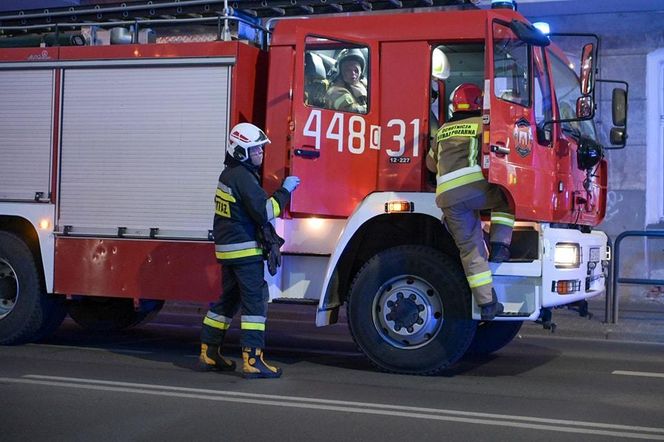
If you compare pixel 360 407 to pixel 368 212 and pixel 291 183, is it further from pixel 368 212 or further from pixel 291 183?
pixel 291 183

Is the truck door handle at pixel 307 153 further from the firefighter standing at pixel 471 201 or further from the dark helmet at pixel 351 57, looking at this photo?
the firefighter standing at pixel 471 201

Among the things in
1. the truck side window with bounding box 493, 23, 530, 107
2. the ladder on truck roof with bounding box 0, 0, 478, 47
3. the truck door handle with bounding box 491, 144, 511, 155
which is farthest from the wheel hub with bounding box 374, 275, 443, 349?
the ladder on truck roof with bounding box 0, 0, 478, 47

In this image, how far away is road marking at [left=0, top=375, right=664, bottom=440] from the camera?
17.8 feet

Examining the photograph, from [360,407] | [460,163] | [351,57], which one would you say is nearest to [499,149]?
[460,163]

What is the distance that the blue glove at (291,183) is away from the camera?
23.3 feet

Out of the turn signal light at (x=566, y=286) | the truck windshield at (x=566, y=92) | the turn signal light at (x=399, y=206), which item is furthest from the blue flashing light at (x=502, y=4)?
the turn signal light at (x=566, y=286)

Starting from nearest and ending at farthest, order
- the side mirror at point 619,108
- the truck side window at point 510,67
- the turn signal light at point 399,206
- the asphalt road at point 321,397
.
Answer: the asphalt road at point 321,397, the truck side window at point 510,67, the turn signal light at point 399,206, the side mirror at point 619,108

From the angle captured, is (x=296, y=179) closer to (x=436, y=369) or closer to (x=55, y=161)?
(x=436, y=369)

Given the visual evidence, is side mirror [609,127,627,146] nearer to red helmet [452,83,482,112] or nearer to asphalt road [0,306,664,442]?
red helmet [452,83,482,112]

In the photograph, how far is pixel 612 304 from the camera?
1057cm

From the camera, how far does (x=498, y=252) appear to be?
6.81 meters

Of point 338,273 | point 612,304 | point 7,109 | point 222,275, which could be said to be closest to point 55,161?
point 7,109

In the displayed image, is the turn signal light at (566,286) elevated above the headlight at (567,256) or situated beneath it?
situated beneath

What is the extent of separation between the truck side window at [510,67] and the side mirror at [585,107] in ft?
1.43
